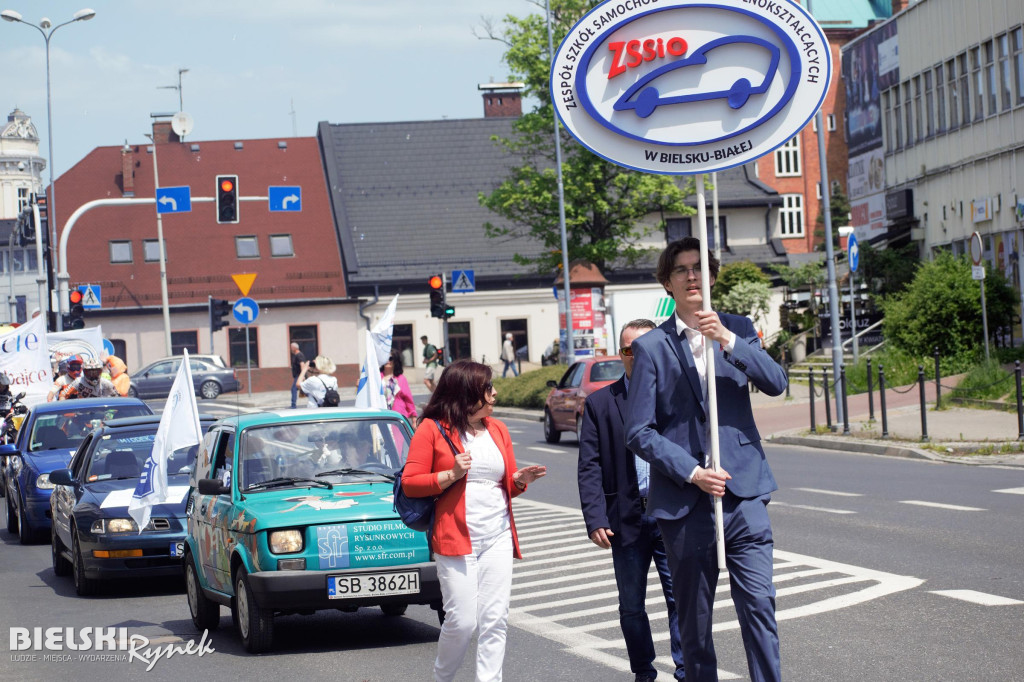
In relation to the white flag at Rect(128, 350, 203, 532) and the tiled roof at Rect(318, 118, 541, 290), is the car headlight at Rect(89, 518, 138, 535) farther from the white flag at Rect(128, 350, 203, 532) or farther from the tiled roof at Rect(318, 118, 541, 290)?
the tiled roof at Rect(318, 118, 541, 290)

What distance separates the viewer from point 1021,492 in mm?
14562

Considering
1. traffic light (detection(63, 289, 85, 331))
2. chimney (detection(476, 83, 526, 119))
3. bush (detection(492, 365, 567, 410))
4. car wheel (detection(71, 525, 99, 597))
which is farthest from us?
chimney (detection(476, 83, 526, 119))

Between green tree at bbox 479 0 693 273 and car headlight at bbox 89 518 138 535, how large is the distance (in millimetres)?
32424

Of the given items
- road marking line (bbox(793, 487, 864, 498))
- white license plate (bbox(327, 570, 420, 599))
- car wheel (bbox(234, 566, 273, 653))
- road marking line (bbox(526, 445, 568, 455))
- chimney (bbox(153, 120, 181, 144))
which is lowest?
road marking line (bbox(526, 445, 568, 455))

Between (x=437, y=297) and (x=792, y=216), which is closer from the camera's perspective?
(x=437, y=297)

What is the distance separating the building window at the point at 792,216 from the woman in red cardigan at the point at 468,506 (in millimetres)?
74956

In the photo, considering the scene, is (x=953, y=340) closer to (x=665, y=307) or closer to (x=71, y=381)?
(x=665, y=307)

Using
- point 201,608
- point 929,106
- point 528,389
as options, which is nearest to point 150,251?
point 528,389

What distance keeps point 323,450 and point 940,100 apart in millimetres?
32437

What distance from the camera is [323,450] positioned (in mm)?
9336

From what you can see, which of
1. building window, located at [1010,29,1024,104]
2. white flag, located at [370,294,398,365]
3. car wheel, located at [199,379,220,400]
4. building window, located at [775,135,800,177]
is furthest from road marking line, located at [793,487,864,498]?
building window, located at [775,135,800,177]

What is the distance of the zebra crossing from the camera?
8.20m

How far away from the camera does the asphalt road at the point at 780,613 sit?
7402mm

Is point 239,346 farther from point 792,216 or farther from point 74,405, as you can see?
point 74,405
